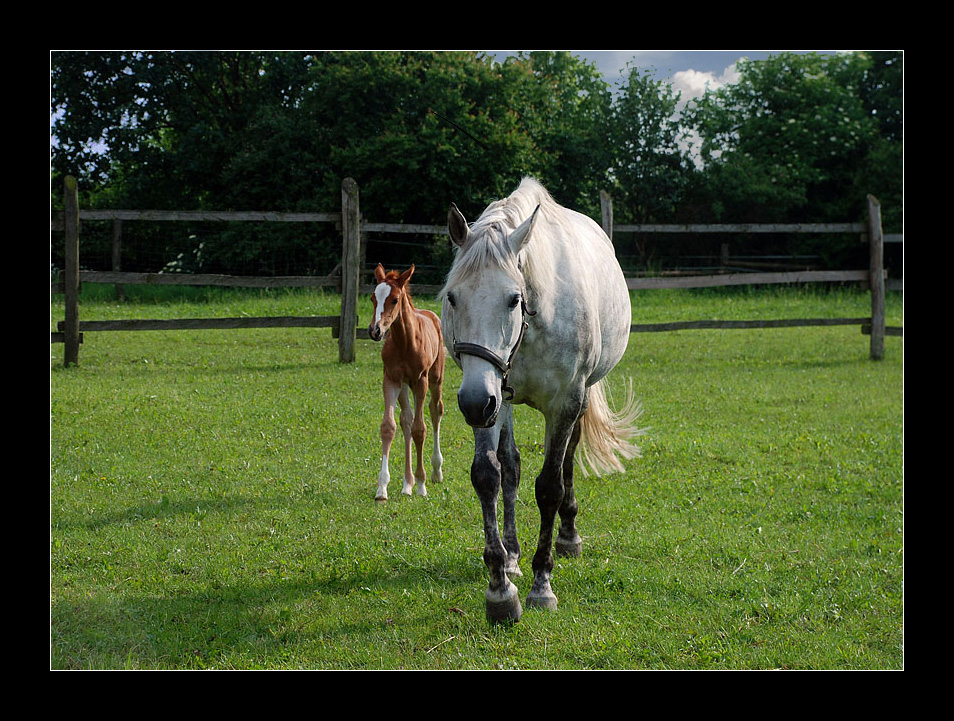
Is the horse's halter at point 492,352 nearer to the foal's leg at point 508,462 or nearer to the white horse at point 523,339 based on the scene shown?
the white horse at point 523,339

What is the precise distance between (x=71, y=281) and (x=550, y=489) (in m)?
8.41

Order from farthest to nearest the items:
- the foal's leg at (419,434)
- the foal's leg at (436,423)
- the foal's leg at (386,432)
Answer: the foal's leg at (436,423)
the foal's leg at (419,434)
the foal's leg at (386,432)

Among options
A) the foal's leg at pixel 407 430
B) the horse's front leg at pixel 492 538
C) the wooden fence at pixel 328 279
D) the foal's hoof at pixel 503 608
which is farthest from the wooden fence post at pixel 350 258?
the foal's hoof at pixel 503 608

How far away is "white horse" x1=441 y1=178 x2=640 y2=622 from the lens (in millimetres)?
2986

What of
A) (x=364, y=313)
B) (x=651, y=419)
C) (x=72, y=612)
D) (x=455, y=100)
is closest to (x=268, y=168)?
(x=455, y=100)

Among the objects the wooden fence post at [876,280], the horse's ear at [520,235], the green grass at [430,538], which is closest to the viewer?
the horse's ear at [520,235]

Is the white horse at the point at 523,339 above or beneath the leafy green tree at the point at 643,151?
beneath

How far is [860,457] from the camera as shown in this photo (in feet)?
21.1

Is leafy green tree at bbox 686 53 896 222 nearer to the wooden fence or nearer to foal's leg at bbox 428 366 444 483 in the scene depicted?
the wooden fence

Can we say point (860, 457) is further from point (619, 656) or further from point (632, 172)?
point (632, 172)

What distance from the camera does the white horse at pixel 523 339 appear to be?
2.99 m

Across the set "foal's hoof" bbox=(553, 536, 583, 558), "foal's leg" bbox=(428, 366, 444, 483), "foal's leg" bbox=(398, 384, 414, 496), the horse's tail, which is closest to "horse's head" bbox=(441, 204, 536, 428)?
"foal's hoof" bbox=(553, 536, 583, 558)

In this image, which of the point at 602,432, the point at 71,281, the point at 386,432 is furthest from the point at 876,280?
the point at 71,281

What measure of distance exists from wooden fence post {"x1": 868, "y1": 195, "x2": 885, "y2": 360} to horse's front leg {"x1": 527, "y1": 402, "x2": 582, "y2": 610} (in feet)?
31.8
